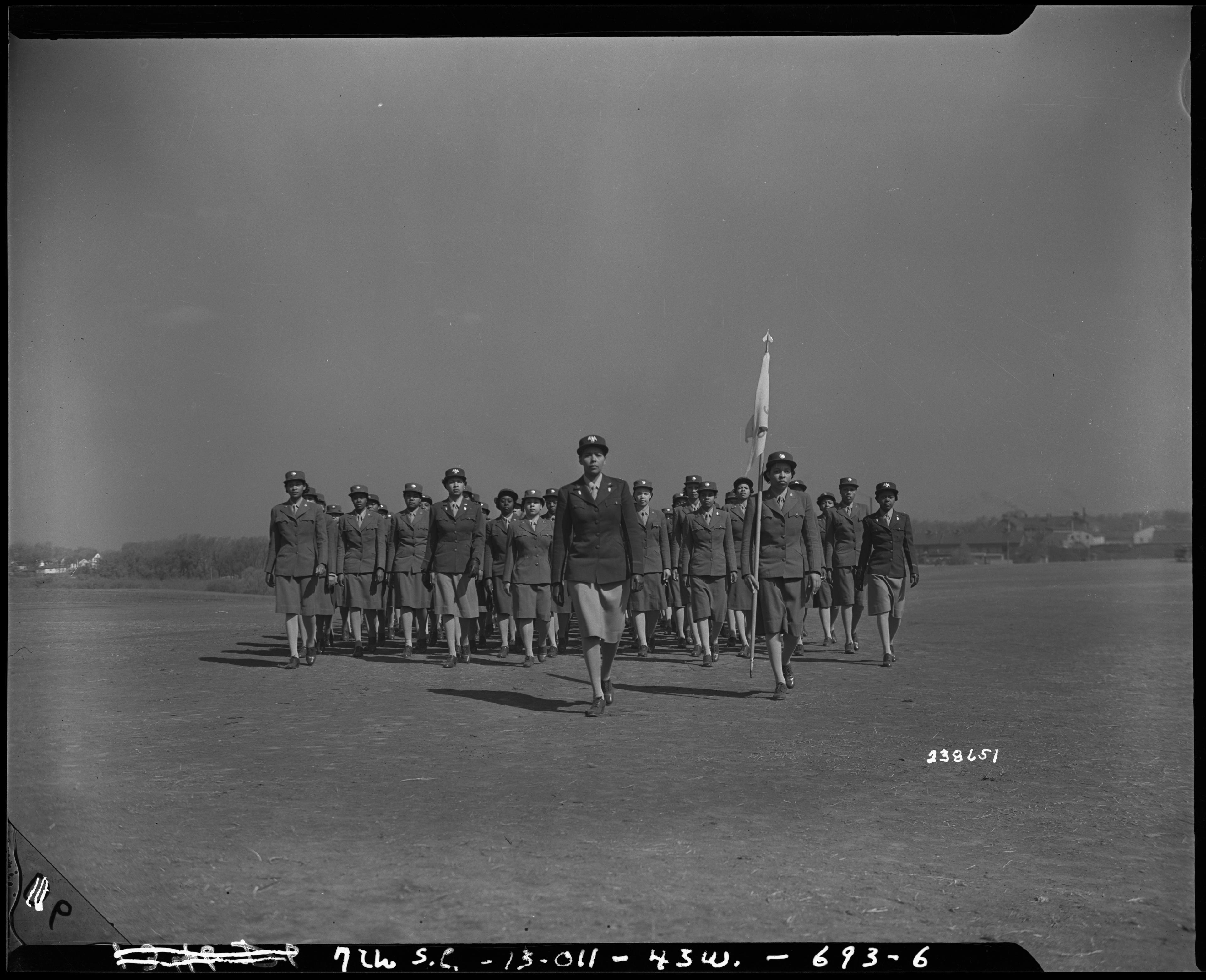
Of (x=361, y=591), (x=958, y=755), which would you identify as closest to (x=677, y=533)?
(x=361, y=591)

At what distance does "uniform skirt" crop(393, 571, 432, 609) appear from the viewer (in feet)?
41.8

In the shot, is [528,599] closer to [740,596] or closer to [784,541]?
[740,596]

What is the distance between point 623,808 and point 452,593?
6562mm

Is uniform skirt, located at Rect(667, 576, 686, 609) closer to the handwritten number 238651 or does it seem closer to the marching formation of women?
the marching formation of women

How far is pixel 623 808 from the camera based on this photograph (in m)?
5.10

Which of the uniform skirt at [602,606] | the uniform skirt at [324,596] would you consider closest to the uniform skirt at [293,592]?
the uniform skirt at [324,596]

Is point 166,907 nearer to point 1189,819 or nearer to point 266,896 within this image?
point 266,896

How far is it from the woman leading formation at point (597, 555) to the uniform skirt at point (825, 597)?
17.1 feet

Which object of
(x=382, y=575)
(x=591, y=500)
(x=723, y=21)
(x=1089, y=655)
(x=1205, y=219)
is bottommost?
(x=1089, y=655)

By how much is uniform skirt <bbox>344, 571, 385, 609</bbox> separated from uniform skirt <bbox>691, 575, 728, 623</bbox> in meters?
4.00

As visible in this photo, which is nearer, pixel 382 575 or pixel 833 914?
pixel 833 914

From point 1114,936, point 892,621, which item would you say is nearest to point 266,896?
point 1114,936

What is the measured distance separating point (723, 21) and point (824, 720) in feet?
15.8

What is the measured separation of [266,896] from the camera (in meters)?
4.14
